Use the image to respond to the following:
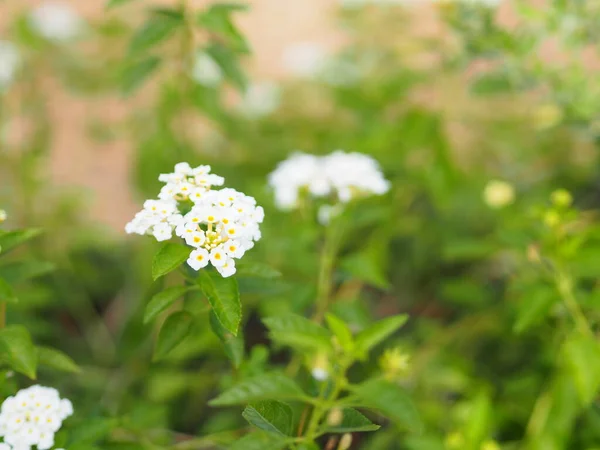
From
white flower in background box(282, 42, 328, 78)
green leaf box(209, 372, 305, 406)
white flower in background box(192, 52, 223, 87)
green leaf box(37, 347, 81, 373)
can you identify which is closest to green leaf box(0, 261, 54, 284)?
green leaf box(37, 347, 81, 373)

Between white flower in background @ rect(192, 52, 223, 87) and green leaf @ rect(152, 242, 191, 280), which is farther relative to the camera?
white flower in background @ rect(192, 52, 223, 87)

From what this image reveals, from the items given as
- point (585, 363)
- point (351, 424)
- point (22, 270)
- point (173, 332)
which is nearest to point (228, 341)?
point (173, 332)

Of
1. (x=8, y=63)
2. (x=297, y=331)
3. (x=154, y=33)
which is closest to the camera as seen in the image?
(x=297, y=331)

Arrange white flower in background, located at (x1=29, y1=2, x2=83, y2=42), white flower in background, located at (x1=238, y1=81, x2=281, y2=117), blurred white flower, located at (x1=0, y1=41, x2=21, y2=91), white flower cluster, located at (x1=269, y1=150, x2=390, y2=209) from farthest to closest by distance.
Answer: white flower in background, located at (x1=238, y1=81, x2=281, y2=117), white flower in background, located at (x1=29, y1=2, x2=83, y2=42), blurred white flower, located at (x1=0, y1=41, x2=21, y2=91), white flower cluster, located at (x1=269, y1=150, x2=390, y2=209)

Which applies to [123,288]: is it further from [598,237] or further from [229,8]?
[598,237]

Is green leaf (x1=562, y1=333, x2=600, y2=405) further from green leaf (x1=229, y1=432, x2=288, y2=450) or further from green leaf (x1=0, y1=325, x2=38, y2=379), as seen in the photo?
green leaf (x1=0, y1=325, x2=38, y2=379)

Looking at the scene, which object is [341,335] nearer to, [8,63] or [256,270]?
[256,270]

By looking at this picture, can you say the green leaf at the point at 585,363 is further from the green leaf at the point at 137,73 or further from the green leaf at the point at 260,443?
the green leaf at the point at 137,73
